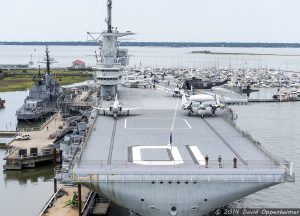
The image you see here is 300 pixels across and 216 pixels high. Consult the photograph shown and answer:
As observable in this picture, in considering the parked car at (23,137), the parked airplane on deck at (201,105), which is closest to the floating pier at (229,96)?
the parked car at (23,137)

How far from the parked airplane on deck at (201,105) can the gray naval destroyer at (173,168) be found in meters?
3.13

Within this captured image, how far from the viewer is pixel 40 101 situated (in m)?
60.8

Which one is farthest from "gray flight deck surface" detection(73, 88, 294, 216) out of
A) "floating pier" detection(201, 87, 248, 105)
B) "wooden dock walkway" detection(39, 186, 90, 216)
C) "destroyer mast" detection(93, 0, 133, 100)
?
"floating pier" detection(201, 87, 248, 105)

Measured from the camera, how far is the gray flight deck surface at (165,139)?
22969mm

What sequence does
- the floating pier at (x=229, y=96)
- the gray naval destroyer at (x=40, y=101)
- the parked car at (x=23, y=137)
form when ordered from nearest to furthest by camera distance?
the parked car at (x=23, y=137) < the gray naval destroyer at (x=40, y=101) < the floating pier at (x=229, y=96)

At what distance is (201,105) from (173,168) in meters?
14.3

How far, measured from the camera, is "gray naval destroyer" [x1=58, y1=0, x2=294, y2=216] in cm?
1988

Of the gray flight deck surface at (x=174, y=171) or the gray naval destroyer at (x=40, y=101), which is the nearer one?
the gray flight deck surface at (x=174, y=171)

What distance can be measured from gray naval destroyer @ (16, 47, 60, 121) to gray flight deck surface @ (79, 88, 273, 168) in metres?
23.4

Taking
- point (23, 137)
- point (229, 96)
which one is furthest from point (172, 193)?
point (229, 96)

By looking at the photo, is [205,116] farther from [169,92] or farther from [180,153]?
[169,92]

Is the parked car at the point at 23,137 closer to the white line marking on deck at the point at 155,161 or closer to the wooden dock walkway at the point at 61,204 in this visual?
the wooden dock walkway at the point at 61,204
